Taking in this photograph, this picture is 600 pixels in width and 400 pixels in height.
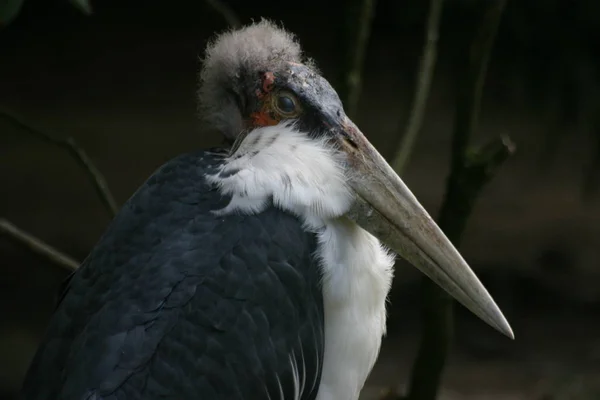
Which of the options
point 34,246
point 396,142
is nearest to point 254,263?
point 34,246

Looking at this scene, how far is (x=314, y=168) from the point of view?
7.82ft

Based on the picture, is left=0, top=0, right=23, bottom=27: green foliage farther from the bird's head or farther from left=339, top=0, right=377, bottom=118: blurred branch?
left=339, top=0, right=377, bottom=118: blurred branch

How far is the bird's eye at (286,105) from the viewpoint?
2479 millimetres

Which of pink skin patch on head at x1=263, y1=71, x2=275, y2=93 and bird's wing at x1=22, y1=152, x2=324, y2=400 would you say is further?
pink skin patch on head at x1=263, y1=71, x2=275, y2=93

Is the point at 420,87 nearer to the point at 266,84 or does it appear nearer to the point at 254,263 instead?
the point at 266,84

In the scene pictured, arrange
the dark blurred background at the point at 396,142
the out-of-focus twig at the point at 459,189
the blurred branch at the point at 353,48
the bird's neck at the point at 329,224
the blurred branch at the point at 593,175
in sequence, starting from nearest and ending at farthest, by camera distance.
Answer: the bird's neck at the point at 329,224 → the out-of-focus twig at the point at 459,189 → the blurred branch at the point at 353,48 → the dark blurred background at the point at 396,142 → the blurred branch at the point at 593,175

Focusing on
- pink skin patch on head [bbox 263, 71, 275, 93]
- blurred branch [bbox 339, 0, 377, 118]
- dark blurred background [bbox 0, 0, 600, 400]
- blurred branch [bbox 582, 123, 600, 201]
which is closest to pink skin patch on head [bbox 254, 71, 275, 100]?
pink skin patch on head [bbox 263, 71, 275, 93]

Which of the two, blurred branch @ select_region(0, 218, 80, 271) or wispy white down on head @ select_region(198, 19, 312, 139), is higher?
wispy white down on head @ select_region(198, 19, 312, 139)

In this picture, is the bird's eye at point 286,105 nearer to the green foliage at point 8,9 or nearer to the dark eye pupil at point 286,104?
the dark eye pupil at point 286,104

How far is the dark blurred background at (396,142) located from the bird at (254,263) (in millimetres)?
2474

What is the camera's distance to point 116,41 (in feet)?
26.9

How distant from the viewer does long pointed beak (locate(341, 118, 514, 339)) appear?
2455 mm

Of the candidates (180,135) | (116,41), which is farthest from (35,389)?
(116,41)

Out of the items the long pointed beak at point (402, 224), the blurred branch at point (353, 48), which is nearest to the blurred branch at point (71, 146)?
the blurred branch at point (353, 48)
